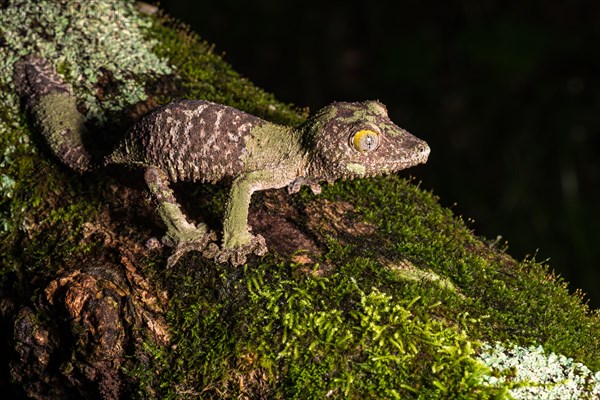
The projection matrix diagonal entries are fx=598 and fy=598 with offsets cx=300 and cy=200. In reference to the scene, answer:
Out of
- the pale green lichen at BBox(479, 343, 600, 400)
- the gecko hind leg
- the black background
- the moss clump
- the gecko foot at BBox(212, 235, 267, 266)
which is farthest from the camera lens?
the black background

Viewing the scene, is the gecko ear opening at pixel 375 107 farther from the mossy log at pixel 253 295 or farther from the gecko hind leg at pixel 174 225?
the gecko hind leg at pixel 174 225

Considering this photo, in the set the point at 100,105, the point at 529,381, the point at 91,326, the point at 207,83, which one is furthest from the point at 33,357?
the point at 529,381

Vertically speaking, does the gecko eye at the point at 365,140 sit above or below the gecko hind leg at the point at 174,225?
above

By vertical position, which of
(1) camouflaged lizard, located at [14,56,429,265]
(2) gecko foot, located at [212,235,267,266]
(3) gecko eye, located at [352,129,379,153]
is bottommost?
(2) gecko foot, located at [212,235,267,266]

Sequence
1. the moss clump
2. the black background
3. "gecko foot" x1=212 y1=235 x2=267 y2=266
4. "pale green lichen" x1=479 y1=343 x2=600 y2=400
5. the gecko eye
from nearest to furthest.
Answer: "pale green lichen" x1=479 y1=343 x2=600 y2=400, the moss clump, "gecko foot" x1=212 y1=235 x2=267 y2=266, the gecko eye, the black background

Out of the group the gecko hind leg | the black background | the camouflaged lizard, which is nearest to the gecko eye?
the camouflaged lizard

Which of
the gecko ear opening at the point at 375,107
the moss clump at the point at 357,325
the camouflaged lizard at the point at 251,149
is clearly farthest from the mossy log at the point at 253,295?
the gecko ear opening at the point at 375,107

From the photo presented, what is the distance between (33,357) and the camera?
411 cm

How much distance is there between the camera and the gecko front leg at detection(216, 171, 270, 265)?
12.9 feet

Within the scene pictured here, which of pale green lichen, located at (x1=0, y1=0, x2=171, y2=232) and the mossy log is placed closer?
the mossy log

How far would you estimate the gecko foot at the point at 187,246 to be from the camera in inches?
156

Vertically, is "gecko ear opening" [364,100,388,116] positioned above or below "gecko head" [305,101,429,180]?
above

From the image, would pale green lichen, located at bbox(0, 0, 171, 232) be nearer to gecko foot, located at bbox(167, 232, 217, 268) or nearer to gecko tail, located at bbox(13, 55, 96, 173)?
gecko tail, located at bbox(13, 55, 96, 173)

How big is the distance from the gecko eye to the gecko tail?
2.03m
